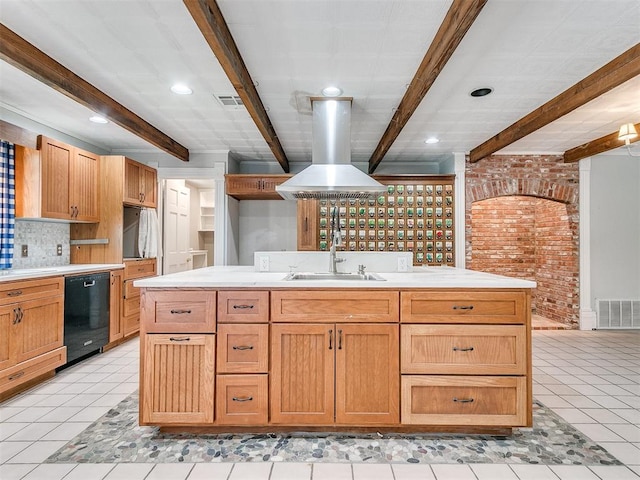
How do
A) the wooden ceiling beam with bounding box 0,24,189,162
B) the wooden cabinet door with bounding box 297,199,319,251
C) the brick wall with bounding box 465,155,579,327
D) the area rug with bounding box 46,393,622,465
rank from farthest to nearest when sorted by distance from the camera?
the wooden cabinet door with bounding box 297,199,319,251
the brick wall with bounding box 465,155,579,327
the wooden ceiling beam with bounding box 0,24,189,162
the area rug with bounding box 46,393,622,465

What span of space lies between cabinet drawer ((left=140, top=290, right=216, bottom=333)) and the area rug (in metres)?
0.63

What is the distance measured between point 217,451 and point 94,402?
1.20 metres

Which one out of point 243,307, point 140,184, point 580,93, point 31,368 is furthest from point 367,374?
point 140,184

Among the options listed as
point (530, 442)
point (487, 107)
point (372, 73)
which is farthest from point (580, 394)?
point (372, 73)

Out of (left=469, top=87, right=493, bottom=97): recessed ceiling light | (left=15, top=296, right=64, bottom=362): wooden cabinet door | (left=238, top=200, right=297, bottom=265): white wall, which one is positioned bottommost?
(left=15, top=296, right=64, bottom=362): wooden cabinet door

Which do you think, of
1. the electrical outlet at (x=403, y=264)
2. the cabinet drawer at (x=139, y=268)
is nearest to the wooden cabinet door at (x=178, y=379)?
the electrical outlet at (x=403, y=264)

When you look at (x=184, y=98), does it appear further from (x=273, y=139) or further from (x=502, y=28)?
(x=502, y=28)

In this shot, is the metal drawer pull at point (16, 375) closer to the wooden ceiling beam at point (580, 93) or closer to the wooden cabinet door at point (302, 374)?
Result: the wooden cabinet door at point (302, 374)

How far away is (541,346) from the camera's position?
12.9 ft

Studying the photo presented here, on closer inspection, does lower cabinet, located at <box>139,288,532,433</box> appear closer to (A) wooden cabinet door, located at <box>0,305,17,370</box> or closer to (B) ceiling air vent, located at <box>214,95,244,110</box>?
(A) wooden cabinet door, located at <box>0,305,17,370</box>

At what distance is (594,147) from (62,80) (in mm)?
5507

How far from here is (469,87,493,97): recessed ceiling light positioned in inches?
113

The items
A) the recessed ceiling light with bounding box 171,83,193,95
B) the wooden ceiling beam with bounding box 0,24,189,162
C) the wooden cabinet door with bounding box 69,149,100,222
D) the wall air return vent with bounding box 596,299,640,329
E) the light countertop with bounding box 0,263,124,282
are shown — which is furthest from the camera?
the wall air return vent with bounding box 596,299,640,329

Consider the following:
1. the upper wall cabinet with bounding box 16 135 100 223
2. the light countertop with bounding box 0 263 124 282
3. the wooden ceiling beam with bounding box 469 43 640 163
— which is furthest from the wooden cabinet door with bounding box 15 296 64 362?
the wooden ceiling beam with bounding box 469 43 640 163
